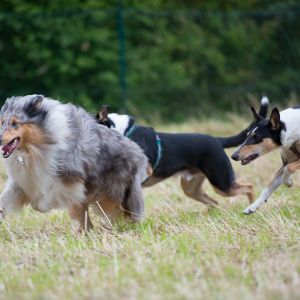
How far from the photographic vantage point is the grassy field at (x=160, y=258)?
14.6 feet

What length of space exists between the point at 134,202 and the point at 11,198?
47.5 inches

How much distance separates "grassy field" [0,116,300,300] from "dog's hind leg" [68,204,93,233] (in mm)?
112

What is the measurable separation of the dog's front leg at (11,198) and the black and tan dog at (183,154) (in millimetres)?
1596

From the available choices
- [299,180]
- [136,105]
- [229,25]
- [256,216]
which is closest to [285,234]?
[256,216]

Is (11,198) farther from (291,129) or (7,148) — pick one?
(291,129)

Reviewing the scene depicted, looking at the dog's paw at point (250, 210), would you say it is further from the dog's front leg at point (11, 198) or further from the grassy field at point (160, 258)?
the dog's front leg at point (11, 198)

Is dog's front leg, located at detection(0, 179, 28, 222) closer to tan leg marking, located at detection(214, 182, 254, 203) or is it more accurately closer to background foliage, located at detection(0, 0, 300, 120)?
tan leg marking, located at detection(214, 182, 254, 203)

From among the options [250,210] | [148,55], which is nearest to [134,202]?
[250,210]

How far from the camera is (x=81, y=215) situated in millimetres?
6977

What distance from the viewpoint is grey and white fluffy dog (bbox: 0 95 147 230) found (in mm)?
6195

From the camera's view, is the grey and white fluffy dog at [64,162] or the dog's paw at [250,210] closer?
the grey and white fluffy dog at [64,162]

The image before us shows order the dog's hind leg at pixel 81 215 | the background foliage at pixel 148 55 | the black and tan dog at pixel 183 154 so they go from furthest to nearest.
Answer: the background foliage at pixel 148 55 < the black and tan dog at pixel 183 154 < the dog's hind leg at pixel 81 215

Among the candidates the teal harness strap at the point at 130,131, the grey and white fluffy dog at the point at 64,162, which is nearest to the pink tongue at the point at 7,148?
the grey and white fluffy dog at the point at 64,162

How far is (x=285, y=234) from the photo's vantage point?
5.62 metres
